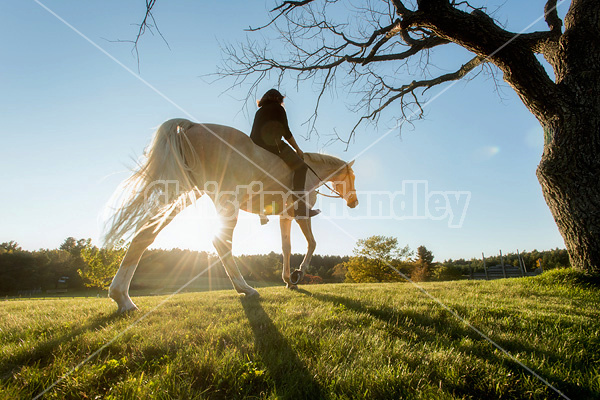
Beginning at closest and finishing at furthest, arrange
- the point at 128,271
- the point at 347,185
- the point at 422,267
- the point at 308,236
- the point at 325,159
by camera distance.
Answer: the point at 128,271, the point at 308,236, the point at 325,159, the point at 347,185, the point at 422,267

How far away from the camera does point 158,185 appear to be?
3.70 metres

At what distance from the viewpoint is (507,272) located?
3681 centimetres

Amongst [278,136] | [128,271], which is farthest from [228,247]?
[278,136]

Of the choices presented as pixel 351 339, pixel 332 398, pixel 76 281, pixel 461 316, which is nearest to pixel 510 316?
pixel 461 316

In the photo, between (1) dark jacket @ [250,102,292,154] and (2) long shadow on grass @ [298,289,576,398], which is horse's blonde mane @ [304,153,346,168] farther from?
(2) long shadow on grass @ [298,289,576,398]

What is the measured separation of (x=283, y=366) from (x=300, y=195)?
4391 mm

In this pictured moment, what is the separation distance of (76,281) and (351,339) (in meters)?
64.4

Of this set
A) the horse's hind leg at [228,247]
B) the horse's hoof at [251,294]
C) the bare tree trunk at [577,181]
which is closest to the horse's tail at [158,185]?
the horse's hind leg at [228,247]

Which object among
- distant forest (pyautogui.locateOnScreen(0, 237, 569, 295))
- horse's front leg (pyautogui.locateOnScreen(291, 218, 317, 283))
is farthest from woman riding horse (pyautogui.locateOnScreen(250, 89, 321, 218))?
distant forest (pyautogui.locateOnScreen(0, 237, 569, 295))

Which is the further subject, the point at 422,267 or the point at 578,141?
the point at 422,267

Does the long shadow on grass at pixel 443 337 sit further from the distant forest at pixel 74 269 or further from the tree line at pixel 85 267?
the distant forest at pixel 74 269

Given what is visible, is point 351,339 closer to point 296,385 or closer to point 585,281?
point 296,385

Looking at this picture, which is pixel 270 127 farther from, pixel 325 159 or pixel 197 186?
pixel 325 159

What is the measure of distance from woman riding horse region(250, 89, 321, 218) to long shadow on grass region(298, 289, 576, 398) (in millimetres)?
2774
